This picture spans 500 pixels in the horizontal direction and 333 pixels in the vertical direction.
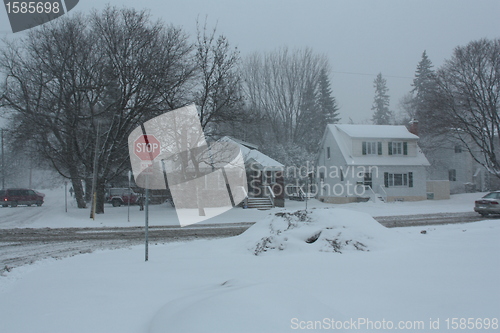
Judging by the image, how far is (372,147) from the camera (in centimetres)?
3591

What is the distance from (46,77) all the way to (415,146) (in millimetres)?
31373

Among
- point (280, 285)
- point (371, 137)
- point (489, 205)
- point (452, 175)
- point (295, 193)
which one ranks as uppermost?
point (371, 137)

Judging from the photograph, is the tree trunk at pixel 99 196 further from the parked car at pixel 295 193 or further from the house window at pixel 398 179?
the house window at pixel 398 179

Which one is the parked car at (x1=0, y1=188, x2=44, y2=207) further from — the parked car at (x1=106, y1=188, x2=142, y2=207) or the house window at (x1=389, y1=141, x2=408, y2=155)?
the house window at (x1=389, y1=141, x2=408, y2=155)

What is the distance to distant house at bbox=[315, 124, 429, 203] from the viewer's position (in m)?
34.6

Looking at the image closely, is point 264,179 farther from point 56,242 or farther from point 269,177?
point 56,242

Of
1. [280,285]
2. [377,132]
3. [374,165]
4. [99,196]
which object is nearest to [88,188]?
[99,196]

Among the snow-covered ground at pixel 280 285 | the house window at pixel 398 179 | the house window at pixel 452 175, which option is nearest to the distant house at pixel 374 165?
the house window at pixel 398 179

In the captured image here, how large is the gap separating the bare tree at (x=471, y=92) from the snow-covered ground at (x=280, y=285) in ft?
87.1

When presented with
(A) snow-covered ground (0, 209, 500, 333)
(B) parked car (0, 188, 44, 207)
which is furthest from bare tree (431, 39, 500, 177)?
(B) parked car (0, 188, 44, 207)

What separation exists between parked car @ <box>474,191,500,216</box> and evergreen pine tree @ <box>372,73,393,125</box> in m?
55.0

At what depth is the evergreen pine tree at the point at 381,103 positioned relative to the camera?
75.8 metres

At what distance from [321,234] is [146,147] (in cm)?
1435

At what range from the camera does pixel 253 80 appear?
4744 cm
